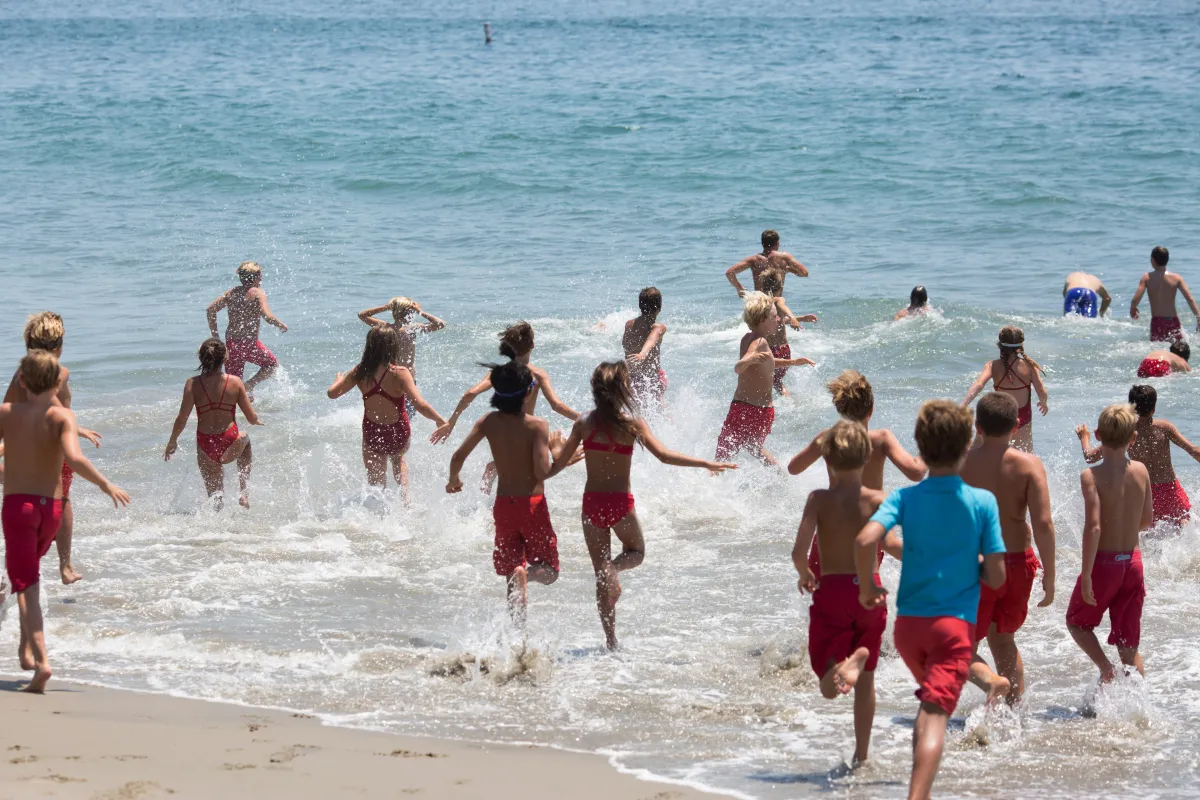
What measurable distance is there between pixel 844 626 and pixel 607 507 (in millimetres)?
1866

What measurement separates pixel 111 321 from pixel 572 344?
5966 mm

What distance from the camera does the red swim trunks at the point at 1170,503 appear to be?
8445mm

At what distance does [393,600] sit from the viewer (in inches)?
327

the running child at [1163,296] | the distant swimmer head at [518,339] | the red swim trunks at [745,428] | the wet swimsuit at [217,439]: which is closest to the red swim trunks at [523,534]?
the distant swimmer head at [518,339]

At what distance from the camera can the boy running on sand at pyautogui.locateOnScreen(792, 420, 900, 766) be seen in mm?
5520

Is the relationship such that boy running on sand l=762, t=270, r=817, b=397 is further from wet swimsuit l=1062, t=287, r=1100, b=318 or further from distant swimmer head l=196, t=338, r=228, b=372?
wet swimsuit l=1062, t=287, r=1100, b=318

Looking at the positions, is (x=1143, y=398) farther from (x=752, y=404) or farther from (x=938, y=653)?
(x=752, y=404)

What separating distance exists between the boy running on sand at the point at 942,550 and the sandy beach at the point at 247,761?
3.61 ft

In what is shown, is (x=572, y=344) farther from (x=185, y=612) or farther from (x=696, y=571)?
(x=185, y=612)

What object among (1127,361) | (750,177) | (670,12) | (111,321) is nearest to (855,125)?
(750,177)

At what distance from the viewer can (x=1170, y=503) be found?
27.9ft

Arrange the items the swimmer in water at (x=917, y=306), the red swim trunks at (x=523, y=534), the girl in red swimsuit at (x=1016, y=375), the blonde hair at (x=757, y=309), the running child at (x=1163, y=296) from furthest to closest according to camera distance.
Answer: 1. the swimmer in water at (x=917, y=306)
2. the running child at (x=1163, y=296)
3. the blonde hair at (x=757, y=309)
4. the girl in red swimsuit at (x=1016, y=375)
5. the red swim trunks at (x=523, y=534)

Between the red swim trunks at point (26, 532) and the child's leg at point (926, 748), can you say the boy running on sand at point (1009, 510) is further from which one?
the red swim trunks at point (26, 532)

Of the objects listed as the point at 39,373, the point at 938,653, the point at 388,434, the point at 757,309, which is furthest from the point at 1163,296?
the point at 39,373
